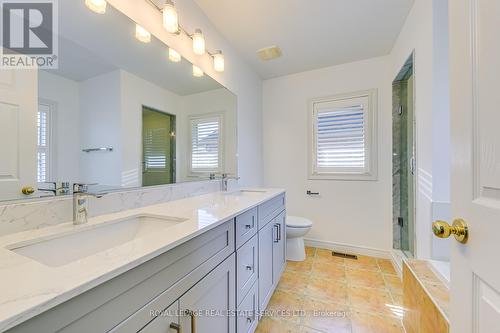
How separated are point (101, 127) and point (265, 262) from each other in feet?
4.25

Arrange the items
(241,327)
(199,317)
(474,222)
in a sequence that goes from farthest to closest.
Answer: (241,327)
(199,317)
(474,222)

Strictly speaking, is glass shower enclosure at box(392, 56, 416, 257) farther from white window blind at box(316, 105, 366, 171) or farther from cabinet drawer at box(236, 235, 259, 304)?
cabinet drawer at box(236, 235, 259, 304)

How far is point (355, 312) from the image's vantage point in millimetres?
1566

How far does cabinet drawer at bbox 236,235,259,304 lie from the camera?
1.10 m

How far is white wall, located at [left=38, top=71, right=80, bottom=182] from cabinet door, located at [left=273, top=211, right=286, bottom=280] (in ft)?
4.46

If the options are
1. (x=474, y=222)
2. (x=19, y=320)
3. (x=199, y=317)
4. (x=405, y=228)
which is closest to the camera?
(x=19, y=320)

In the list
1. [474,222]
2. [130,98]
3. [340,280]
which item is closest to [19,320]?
[474,222]

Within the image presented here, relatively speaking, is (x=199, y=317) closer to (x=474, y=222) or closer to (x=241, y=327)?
(x=241, y=327)

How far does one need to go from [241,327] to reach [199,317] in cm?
43

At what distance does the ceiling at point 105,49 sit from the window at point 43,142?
0.18 metres

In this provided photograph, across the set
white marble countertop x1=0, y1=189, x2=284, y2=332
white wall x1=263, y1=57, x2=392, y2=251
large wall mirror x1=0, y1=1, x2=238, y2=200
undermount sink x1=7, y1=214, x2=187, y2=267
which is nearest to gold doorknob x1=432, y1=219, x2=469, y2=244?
white marble countertop x1=0, y1=189, x2=284, y2=332

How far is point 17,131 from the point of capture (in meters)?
0.76

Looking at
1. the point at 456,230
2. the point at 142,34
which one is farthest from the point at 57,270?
the point at 142,34

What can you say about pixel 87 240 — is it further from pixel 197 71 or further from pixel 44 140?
pixel 197 71
